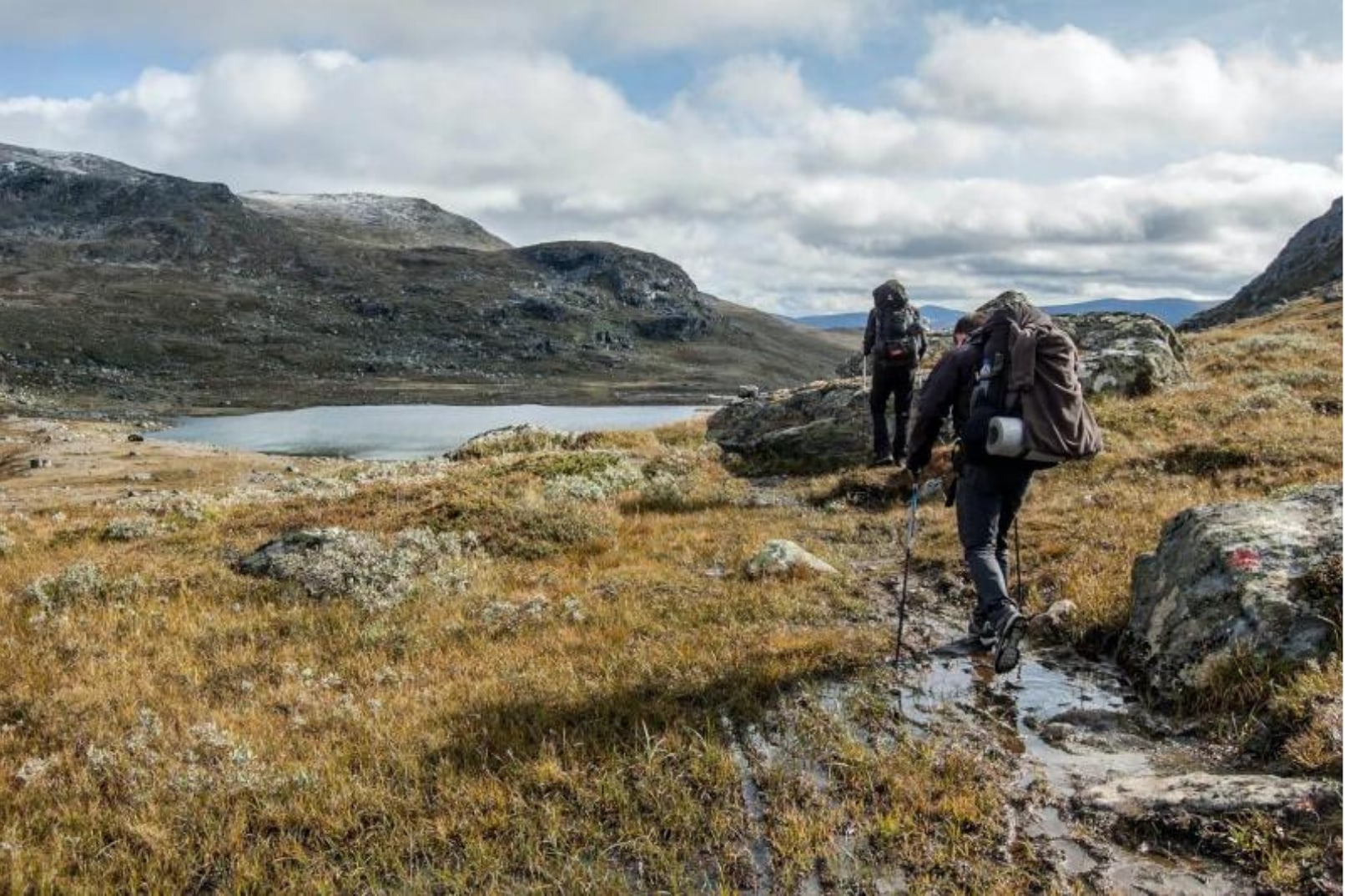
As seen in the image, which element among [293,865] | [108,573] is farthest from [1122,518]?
[108,573]

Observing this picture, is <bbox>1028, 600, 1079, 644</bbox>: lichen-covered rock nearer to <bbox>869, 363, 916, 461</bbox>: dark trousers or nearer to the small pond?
<bbox>869, 363, 916, 461</bbox>: dark trousers

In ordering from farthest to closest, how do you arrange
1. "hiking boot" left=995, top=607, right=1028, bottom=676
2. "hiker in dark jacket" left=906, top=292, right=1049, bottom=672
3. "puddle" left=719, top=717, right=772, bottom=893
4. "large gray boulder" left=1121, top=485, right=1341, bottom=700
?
"hiker in dark jacket" left=906, top=292, right=1049, bottom=672 < "hiking boot" left=995, top=607, right=1028, bottom=676 < "large gray boulder" left=1121, top=485, right=1341, bottom=700 < "puddle" left=719, top=717, right=772, bottom=893

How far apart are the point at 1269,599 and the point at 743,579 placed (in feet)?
18.6

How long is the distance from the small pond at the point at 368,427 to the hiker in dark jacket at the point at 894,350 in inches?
1666

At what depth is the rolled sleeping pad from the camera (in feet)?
24.0

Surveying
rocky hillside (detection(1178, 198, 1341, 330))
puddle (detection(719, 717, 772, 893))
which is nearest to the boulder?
puddle (detection(719, 717, 772, 893))

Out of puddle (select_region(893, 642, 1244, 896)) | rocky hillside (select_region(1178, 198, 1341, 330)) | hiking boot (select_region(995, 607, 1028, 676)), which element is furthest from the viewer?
rocky hillside (select_region(1178, 198, 1341, 330))

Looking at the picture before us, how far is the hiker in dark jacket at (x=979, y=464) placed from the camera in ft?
25.4

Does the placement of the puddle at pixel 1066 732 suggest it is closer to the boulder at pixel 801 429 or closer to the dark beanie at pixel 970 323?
the dark beanie at pixel 970 323

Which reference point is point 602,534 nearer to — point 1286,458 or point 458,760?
point 458,760

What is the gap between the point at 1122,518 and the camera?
39.7 feet

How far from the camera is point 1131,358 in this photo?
23.6 m

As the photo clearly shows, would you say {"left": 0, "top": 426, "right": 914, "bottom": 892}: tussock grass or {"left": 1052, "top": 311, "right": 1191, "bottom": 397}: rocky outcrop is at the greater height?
{"left": 1052, "top": 311, "right": 1191, "bottom": 397}: rocky outcrop

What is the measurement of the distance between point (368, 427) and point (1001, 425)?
98.9 m
